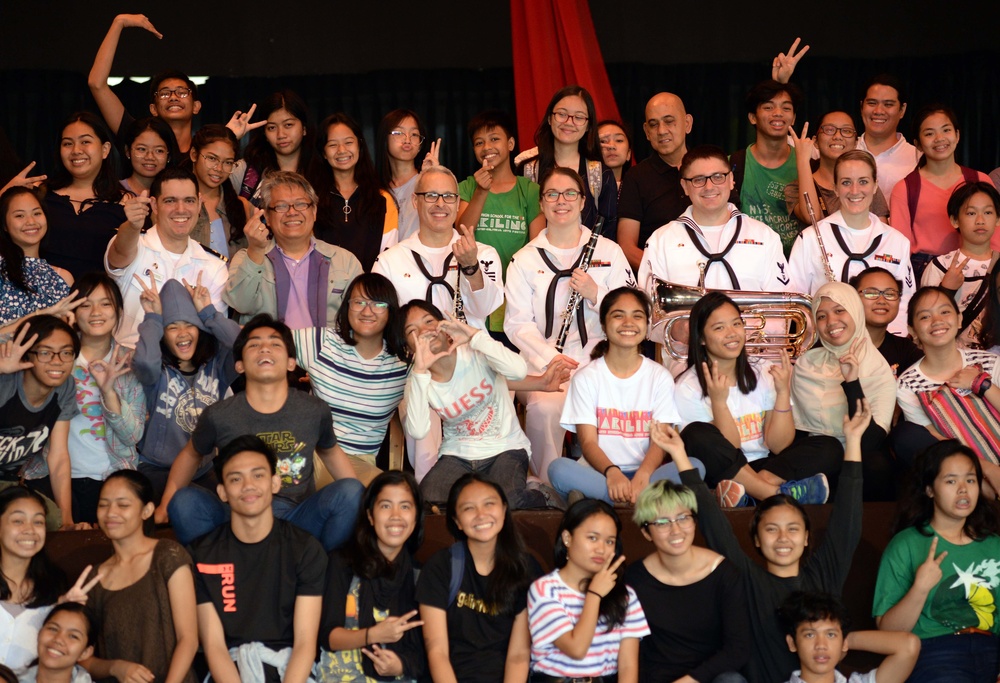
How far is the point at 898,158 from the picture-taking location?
5738 millimetres

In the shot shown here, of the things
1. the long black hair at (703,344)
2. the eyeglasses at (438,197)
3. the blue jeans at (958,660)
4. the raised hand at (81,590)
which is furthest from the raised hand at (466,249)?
the blue jeans at (958,660)

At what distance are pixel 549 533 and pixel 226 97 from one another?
3828 mm

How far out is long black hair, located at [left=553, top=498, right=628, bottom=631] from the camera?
3.60m

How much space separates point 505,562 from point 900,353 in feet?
6.11

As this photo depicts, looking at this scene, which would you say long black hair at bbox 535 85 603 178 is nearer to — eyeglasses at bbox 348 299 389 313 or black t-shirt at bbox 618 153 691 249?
black t-shirt at bbox 618 153 691 249

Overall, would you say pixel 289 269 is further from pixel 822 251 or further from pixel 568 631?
pixel 822 251

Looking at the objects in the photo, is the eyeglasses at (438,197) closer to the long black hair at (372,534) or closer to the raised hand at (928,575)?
the long black hair at (372,534)

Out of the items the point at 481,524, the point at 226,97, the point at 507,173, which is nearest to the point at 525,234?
the point at 507,173

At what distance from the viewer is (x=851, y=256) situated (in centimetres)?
503

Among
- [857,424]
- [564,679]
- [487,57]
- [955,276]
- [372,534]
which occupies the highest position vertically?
[487,57]

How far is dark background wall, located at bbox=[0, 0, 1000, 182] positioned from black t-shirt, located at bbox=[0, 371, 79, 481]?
3.12 meters

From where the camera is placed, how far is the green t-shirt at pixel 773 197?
5.52 metres

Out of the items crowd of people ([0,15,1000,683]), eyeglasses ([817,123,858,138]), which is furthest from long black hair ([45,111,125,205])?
eyeglasses ([817,123,858,138])

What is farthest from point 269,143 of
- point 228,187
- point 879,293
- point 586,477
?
point 879,293
